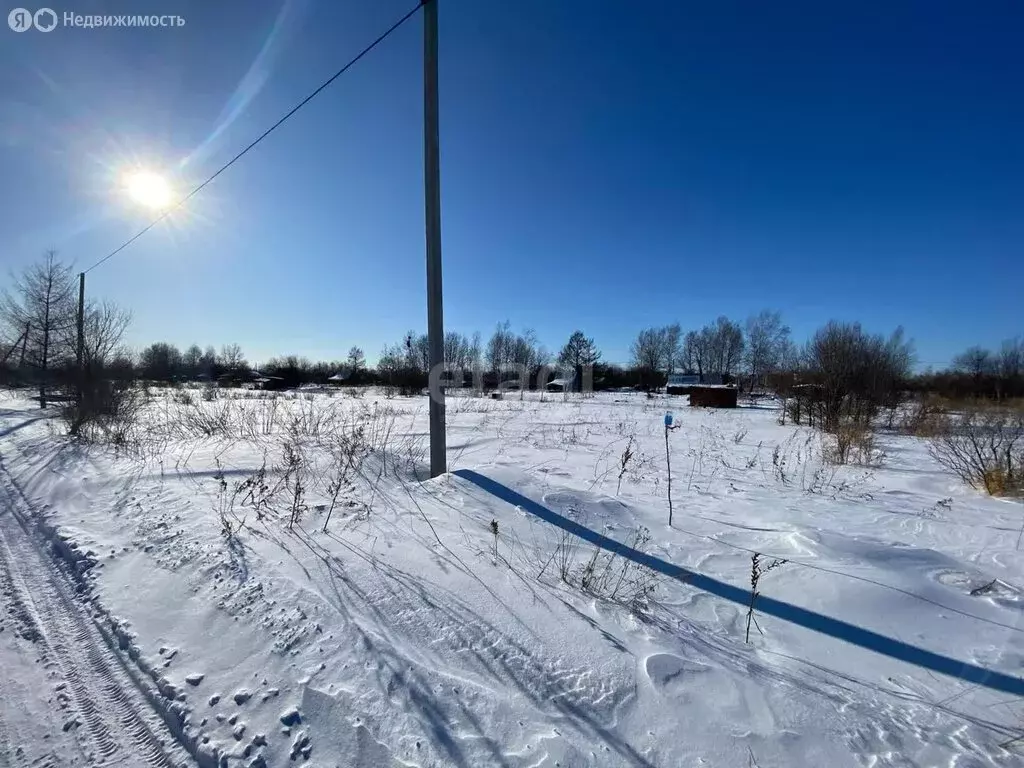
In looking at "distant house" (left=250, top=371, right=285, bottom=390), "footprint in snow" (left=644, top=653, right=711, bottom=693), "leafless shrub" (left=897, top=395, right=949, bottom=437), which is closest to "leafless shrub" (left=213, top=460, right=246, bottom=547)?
"footprint in snow" (left=644, top=653, right=711, bottom=693)

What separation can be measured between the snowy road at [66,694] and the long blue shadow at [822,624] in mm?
2786

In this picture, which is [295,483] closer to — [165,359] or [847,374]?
[847,374]

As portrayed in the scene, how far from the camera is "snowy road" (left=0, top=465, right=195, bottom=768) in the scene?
155cm

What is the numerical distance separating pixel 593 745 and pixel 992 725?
5.66 feet

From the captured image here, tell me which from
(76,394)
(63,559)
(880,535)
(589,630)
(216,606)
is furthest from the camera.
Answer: (76,394)

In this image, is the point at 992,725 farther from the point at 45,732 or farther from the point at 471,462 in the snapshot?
the point at 471,462

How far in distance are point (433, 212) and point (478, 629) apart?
433 centimetres

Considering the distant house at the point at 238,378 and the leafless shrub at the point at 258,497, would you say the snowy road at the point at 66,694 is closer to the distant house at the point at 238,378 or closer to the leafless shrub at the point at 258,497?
the leafless shrub at the point at 258,497

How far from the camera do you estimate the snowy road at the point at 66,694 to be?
5.09 feet

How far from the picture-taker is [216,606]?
7.63 feet

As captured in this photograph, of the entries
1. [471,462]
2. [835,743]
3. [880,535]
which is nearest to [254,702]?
[835,743]

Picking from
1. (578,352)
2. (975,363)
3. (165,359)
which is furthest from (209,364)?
(975,363)

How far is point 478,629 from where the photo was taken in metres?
2.13

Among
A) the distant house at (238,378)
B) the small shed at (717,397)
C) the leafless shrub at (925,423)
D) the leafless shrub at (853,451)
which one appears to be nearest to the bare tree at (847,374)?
the leafless shrub at (925,423)
